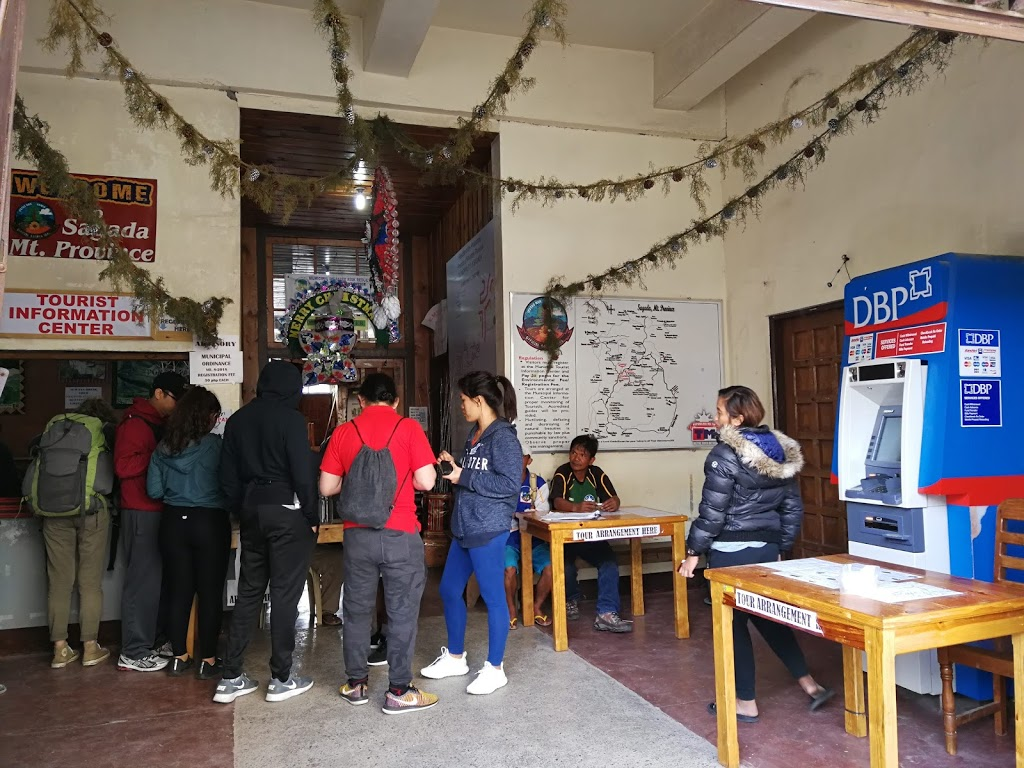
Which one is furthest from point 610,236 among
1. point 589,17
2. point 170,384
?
point 170,384

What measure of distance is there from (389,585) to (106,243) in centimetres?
241

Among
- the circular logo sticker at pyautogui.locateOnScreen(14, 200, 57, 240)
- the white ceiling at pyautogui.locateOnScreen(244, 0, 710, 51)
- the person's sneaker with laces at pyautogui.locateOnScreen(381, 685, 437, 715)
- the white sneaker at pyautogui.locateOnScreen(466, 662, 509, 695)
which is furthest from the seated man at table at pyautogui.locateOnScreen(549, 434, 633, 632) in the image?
the circular logo sticker at pyautogui.locateOnScreen(14, 200, 57, 240)

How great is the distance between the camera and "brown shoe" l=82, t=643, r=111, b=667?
159 inches

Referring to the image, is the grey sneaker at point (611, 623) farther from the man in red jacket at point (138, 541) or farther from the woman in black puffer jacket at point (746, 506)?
the man in red jacket at point (138, 541)

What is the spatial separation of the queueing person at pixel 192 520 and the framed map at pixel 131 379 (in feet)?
12.8

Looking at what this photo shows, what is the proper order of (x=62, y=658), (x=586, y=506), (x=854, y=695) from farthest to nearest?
(x=586, y=506) → (x=62, y=658) → (x=854, y=695)

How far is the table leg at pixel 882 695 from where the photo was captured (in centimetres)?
204

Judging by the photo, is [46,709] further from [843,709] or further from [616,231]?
[616,231]

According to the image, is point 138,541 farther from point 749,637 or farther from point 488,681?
point 749,637

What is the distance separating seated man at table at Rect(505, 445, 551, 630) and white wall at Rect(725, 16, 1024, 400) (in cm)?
197

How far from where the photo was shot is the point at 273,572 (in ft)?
11.1

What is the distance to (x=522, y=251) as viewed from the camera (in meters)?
5.68

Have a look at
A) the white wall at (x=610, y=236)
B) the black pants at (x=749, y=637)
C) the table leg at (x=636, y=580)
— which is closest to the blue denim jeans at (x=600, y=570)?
the table leg at (x=636, y=580)

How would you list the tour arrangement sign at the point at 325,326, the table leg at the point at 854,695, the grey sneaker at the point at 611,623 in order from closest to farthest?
the table leg at the point at 854,695
the grey sneaker at the point at 611,623
the tour arrangement sign at the point at 325,326
